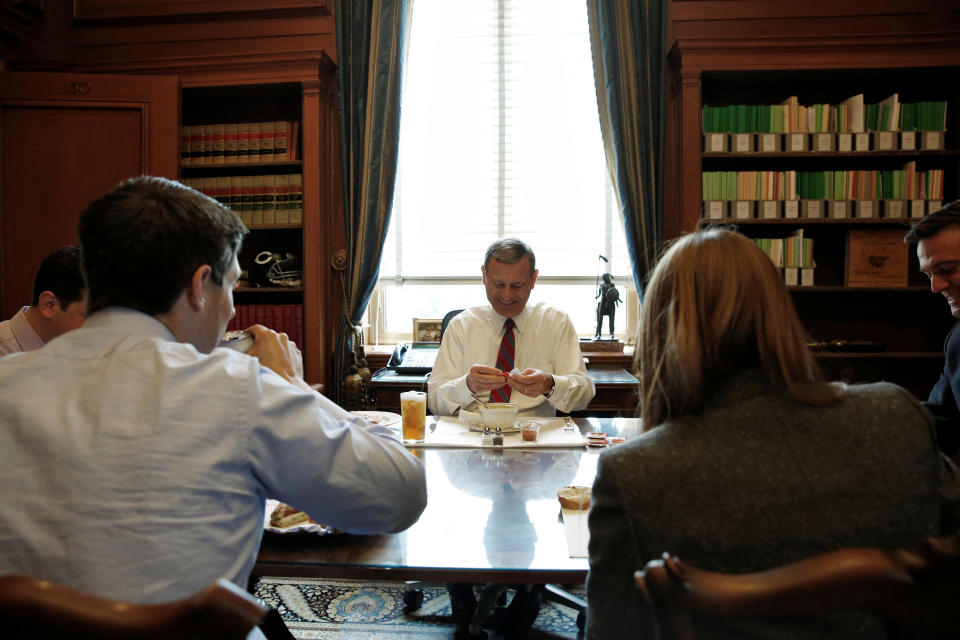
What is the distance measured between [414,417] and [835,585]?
147 cm

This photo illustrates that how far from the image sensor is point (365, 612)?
8.14 feet

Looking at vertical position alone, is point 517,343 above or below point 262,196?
below

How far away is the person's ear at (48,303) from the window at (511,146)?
216 centimetres

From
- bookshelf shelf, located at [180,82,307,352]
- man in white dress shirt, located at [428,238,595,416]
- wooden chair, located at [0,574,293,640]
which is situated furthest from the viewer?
bookshelf shelf, located at [180,82,307,352]

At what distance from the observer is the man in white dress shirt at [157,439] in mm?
801

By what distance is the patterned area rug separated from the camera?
7.61ft

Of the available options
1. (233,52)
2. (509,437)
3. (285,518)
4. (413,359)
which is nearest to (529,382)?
(509,437)

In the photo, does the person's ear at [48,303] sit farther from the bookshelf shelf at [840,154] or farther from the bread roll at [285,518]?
the bookshelf shelf at [840,154]

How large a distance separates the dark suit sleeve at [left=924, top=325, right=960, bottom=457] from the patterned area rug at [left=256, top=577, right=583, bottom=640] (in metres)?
1.33

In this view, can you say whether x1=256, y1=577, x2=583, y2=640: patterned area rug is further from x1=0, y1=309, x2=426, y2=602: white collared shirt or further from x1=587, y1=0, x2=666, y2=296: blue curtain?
x1=587, y1=0, x2=666, y2=296: blue curtain

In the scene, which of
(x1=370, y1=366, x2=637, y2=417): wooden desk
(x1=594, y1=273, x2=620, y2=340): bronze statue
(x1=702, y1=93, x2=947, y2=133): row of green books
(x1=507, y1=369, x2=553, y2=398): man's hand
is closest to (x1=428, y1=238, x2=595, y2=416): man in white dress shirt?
(x1=507, y1=369, x2=553, y2=398): man's hand

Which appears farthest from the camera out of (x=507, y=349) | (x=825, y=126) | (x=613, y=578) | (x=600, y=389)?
(x=825, y=126)

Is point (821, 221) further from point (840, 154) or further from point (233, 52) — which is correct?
point (233, 52)

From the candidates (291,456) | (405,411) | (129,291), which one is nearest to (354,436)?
(291,456)
